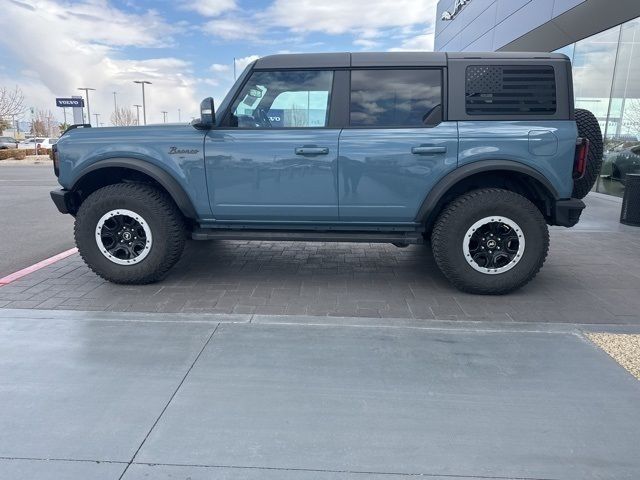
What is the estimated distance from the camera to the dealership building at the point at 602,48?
34.3 ft

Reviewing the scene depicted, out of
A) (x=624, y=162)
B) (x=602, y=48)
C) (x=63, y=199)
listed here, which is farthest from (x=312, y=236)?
(x=602, y=48)

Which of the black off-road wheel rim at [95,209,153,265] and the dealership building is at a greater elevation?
the dealership building

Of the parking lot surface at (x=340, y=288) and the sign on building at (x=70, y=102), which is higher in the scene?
the sign on building at (x=70, y=102)

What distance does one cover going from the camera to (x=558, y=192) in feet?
14.0

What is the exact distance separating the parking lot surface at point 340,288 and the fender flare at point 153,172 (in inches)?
34.7

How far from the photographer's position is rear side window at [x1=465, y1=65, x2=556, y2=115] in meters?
4.23

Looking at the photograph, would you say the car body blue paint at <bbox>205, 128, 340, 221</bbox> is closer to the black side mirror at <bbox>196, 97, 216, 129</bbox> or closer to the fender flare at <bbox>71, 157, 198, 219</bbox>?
the black side mirror at <bbox>196, 97, 216, 129</bbox>

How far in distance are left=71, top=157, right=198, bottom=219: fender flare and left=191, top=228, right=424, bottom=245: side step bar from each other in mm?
394

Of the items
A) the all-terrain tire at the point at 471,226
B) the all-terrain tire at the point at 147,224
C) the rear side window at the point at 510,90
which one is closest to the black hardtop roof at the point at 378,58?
the rear side window at the point at 510,90

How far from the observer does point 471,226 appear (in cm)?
434

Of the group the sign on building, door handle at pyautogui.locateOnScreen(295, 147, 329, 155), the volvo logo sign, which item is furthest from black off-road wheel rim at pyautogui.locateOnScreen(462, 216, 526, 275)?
the sign on building

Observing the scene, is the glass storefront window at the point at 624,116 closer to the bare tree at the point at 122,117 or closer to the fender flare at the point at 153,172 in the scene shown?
the fender flare at the point at 153,172

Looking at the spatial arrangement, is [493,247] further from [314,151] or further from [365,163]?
[314,151]

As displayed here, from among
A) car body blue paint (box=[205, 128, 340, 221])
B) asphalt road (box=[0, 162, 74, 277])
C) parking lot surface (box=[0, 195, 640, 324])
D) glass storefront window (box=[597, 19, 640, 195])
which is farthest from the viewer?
glass storefront window (box=[597, 19, 640, 195])
